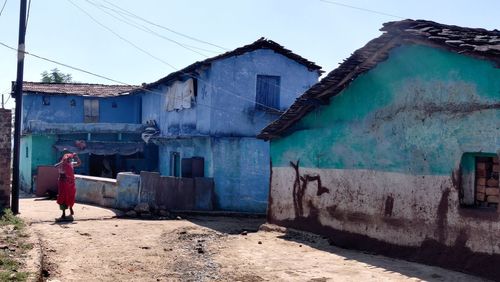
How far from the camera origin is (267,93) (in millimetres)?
19078

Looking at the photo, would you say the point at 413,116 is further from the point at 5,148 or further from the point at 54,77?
the point at 54,77

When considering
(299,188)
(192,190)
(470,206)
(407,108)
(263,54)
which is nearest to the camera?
(470,206)

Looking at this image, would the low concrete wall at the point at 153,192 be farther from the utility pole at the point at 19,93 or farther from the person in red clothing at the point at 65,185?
the utility pole at the point at 19,93

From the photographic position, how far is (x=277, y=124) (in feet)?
42.1

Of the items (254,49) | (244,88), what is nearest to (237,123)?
(244,88)

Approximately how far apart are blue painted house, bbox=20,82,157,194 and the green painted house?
14.7 metres

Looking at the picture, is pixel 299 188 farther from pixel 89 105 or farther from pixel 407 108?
pixel 89 105

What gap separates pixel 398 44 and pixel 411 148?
6.00 ft

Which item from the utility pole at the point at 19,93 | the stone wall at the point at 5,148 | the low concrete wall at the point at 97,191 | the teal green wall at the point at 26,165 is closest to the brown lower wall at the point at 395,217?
the low concrete wall at the point at 97,191

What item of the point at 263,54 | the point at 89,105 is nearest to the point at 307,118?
the point at 263,54

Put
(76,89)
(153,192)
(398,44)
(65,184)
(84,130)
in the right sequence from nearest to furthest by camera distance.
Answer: (398,44) → (65,184) → (153,192) → (84,130) → (76,89)

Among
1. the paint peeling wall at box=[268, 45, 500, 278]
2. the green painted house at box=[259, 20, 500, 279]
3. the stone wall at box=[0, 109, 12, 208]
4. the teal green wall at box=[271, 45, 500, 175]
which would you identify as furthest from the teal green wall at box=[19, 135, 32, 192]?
the teal green wall at box=[271, 45, 500, 175]

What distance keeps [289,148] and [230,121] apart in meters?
6.02

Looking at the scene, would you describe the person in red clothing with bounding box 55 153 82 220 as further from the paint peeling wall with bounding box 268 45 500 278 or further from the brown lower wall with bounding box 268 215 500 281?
the brown lower wall with bounding box 268 215 500 281
